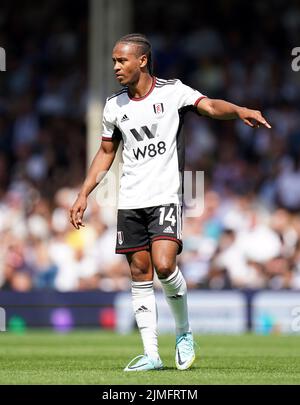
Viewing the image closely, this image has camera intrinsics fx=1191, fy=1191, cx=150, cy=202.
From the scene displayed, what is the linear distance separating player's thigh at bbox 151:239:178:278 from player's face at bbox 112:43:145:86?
129 cm

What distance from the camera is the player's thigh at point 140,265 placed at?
30.6 feet

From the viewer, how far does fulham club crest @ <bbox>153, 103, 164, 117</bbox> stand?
930 centimetres

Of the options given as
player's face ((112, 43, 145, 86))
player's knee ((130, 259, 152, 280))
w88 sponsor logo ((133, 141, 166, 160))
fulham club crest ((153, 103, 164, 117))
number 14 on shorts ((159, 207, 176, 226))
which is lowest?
player's knee ((130, 259, 152, 280))

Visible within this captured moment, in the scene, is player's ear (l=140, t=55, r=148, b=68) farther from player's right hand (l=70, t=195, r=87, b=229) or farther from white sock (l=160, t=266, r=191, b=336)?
white sock (l=160, t=266, r=191, b=336)

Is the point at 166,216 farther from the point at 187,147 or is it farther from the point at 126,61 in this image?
the point at 187,147

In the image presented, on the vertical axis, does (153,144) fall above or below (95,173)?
above

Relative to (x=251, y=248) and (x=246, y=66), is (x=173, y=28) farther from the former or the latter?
(x=251, y=248)

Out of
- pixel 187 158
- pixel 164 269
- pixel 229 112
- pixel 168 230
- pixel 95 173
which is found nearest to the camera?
Result: pixel 229 112

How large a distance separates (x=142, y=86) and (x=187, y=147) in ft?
37.1

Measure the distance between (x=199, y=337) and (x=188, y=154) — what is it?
5645 mm

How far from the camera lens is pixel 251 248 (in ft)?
58.5

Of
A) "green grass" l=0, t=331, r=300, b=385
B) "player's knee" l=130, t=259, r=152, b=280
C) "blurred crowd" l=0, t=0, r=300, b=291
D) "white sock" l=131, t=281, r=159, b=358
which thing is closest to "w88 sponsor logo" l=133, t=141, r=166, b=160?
"player's knee" l=130, t=259, r=152, b=280

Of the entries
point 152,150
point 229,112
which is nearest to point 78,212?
point 152,150

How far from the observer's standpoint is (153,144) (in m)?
9.29
